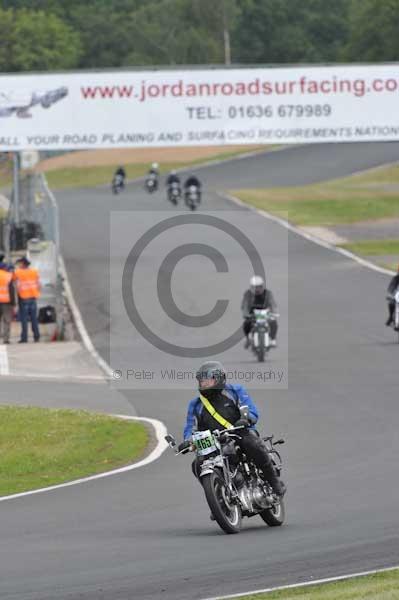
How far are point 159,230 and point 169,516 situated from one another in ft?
133

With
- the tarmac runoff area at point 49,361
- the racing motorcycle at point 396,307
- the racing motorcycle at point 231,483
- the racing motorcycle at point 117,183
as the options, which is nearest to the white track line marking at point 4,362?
the tarmac runoff area at point 49,361

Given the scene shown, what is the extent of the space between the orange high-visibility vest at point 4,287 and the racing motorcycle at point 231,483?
1921cm

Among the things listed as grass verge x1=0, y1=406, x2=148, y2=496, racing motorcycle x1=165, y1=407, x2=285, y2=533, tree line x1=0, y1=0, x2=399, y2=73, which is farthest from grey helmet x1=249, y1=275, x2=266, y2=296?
tree line x1=0, y1=0, x2=399, y2=73

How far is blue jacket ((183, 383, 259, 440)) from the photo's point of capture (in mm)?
12234

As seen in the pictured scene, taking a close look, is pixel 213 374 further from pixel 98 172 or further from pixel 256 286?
pixel 98 172

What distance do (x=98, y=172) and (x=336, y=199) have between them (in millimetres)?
25387

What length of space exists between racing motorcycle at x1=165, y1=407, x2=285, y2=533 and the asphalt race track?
17cm

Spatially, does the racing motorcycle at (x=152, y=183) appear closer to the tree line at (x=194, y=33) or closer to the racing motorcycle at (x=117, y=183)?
the racing motorcycle at (x=117, y=183)

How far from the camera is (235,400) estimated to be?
40.5ft

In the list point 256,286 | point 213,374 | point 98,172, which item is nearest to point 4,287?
point 256,286

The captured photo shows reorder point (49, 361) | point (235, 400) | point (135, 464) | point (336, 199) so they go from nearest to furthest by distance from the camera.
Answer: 1. point (235, 400)
2. point (135, 464)
3. point (49, 361)
4. point (336, 199)

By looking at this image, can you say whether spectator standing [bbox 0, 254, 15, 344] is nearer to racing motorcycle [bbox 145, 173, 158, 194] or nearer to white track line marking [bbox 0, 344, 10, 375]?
white track line marking [bbox 0, 344, 10, 375]

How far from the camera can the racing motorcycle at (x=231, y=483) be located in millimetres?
11539

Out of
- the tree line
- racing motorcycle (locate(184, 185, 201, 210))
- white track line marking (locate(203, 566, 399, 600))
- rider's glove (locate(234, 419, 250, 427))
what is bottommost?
white track line marking (locate(203, 566, 399, 600))
